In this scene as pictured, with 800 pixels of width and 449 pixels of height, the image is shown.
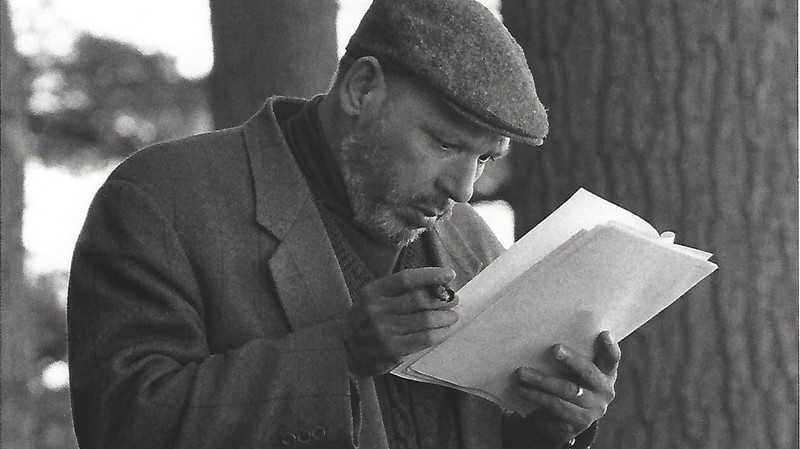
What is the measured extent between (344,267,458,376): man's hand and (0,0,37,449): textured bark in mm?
5486

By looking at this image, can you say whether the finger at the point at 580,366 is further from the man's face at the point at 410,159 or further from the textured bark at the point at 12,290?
the textured bark at the point at 12,290

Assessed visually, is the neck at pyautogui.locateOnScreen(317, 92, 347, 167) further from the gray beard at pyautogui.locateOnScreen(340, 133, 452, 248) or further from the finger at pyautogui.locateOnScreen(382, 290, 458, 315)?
the finger at pyautogui.locateOnScreen(382, 290, 458, 315)

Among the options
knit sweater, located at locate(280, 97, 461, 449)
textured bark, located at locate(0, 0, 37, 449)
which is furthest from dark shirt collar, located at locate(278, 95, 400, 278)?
textured bark, located at locate(0, 0, 37, 449)

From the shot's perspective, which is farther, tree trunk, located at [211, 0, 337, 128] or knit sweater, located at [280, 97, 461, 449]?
tree trunk, located at [211, 0, 337, 128]

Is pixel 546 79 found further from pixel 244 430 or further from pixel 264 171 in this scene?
pixel 244 430

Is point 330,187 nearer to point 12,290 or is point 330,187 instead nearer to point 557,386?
point 557,386

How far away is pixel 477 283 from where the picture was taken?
2262 millimetres

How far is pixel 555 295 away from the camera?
2.29 meters

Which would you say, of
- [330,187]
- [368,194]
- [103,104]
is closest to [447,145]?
[368,194]

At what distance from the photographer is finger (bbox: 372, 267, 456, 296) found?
2.01m

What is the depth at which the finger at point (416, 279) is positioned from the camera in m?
2.01

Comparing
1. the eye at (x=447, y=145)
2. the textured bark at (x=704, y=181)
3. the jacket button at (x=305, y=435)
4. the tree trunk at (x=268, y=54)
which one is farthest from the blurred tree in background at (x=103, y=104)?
the jacket button at (x=305, y=435)

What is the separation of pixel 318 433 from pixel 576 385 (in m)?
0.53

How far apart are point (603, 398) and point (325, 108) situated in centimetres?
80
